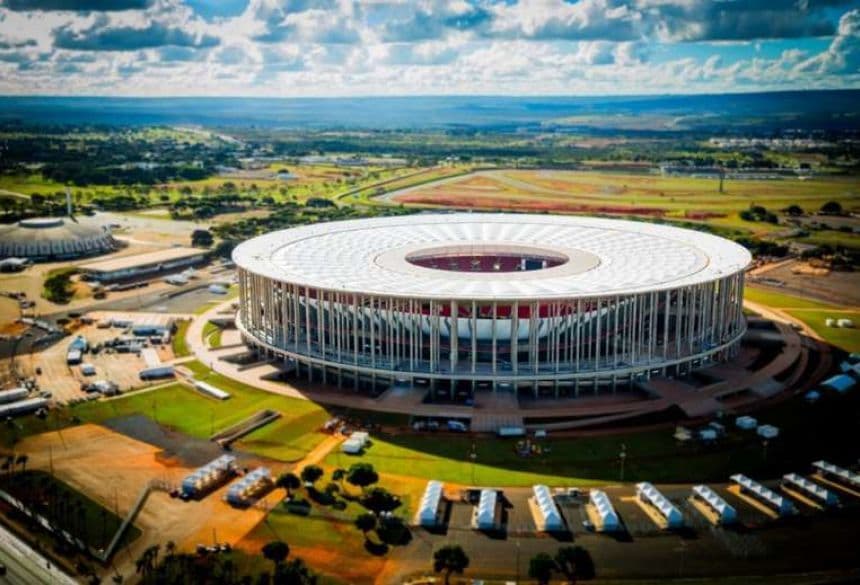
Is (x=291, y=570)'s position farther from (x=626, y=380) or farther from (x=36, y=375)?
(x=36, y=375)

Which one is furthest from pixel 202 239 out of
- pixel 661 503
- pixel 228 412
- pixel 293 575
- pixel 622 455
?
pixel 661 503

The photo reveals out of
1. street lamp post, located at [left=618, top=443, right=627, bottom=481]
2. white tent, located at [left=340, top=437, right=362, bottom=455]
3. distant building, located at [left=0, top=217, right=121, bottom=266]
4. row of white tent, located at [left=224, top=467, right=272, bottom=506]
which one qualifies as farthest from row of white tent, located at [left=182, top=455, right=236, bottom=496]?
distant building, located at [left=0, top=217, right=121, bottom=266]

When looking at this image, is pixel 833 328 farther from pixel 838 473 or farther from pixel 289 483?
pixel 289 483

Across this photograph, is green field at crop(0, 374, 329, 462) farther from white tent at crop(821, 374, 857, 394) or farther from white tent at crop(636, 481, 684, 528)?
white tent at crop(821, 374, 857, 394)

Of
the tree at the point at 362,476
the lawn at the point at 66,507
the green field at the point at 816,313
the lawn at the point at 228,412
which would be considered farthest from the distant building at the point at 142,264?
the green field at the point at 816,313

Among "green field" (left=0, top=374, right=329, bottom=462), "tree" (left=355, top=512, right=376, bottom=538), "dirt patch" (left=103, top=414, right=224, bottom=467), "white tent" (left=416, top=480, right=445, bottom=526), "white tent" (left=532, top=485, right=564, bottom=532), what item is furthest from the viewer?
"green field" (left=0, top=374, right=329, bottom=462)

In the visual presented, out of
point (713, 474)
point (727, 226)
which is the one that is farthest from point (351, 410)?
point (727, 226)

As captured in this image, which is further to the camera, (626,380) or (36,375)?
(36,375)

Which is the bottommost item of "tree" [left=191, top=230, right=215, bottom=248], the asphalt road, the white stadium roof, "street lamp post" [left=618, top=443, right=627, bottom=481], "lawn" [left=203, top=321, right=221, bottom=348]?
the asphalt road
